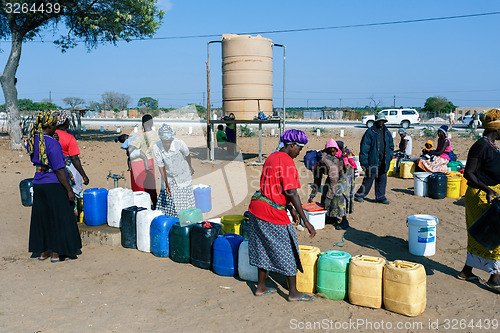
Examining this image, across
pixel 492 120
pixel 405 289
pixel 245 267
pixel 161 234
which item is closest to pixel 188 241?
pixel 161 234

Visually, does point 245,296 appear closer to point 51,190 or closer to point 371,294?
point 371,294

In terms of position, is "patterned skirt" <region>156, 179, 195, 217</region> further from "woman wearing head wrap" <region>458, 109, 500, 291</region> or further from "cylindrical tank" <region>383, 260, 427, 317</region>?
"woman wearing head wrap" <region>458, 109, 500, 291</region>

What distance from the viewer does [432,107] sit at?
184 ft

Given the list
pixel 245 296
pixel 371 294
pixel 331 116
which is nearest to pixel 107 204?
pixel 245 296

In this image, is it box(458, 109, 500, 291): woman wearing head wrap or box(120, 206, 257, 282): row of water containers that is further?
box(120, 206, 257, 282): row of water containers

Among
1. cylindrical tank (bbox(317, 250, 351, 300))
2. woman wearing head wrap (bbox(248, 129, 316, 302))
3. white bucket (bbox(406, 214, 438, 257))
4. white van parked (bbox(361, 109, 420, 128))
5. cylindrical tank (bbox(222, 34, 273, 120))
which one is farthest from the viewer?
white van parked (bbox(361, 109, 420, 128))

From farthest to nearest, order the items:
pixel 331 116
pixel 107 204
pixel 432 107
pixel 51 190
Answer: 1. pixel 432 107
2. pixel 331 116
3. pixel 107 204
4. pixel 51 190

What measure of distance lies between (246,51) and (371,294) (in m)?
10.4

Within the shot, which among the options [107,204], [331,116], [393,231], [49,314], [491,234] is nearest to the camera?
[49,314]

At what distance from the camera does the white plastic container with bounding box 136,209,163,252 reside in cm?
535

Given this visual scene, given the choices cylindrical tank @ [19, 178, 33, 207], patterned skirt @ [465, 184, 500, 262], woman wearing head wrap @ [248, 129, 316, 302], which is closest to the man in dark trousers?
patterned skirt @ [465, 184, 500, 262]

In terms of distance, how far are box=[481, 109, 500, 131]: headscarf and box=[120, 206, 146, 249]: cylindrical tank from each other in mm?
4408

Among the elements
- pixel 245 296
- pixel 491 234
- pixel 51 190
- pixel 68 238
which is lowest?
pixel 245 296

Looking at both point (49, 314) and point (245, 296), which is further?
point (245, 296)
